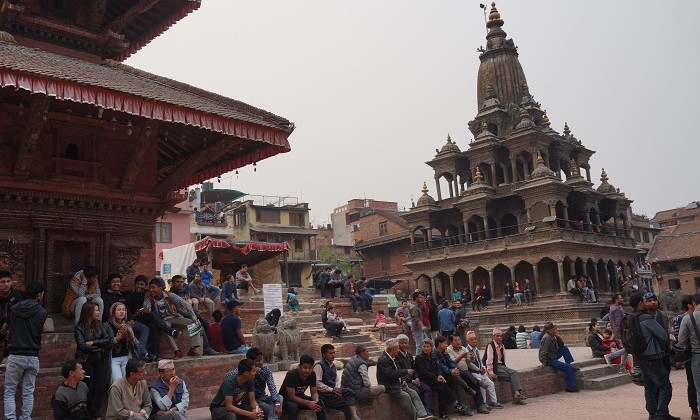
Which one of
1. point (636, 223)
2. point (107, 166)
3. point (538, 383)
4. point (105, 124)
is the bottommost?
point (538, 383)

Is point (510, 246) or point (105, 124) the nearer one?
point (105, 124)

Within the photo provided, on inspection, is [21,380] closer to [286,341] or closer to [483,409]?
[483,409]

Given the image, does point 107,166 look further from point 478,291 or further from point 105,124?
point 478,291

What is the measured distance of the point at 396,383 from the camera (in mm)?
10180

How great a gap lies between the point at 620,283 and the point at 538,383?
33.3 m

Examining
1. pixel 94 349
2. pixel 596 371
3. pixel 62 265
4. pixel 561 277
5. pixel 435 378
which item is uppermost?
pixel 561 277

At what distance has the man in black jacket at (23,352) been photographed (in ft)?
22.9

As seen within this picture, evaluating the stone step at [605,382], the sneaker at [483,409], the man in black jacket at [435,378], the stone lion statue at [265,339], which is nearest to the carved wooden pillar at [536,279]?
the stone step at [605,382]

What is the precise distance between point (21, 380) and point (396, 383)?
551 cm

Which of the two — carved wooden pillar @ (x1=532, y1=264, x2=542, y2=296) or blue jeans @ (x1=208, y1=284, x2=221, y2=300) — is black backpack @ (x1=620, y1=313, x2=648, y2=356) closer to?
blue jeans @ (x1=208, y1=284, x2=221, y2=300)

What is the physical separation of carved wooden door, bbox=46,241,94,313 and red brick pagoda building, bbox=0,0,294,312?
16 millimetres

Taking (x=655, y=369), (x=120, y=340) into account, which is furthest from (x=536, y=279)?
(x=120, y=340)

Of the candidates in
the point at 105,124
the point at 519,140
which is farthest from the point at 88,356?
the point at 519,140

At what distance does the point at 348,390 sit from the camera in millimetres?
9414
